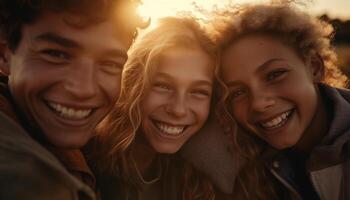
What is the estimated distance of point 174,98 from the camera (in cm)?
267

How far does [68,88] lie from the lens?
1.79m

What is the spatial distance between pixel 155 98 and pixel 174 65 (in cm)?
27

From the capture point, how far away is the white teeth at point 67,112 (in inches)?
73.1

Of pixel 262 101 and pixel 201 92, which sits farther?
pixel 201 92

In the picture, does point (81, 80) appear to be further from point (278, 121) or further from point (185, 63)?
point (278, 121)

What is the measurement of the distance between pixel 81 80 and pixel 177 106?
0.96 metres

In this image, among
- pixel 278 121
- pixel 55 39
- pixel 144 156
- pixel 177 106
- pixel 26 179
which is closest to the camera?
pixel 26 179

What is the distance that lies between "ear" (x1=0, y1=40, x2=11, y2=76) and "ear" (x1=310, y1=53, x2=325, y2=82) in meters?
2.14

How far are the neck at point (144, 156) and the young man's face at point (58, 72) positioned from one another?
39.1 inches

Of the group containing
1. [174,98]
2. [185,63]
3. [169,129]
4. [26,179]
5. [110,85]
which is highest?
[185,63]

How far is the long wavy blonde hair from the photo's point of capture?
269cm

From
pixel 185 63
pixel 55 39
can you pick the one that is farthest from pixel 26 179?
pixel 185 63

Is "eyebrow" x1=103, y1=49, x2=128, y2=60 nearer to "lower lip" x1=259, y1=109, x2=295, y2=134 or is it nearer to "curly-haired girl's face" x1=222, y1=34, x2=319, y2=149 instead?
"curly-haired girl's face" x1=222, y1=34, x2=319, y2=149

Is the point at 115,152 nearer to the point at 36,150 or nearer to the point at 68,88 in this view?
the point at 68,88
